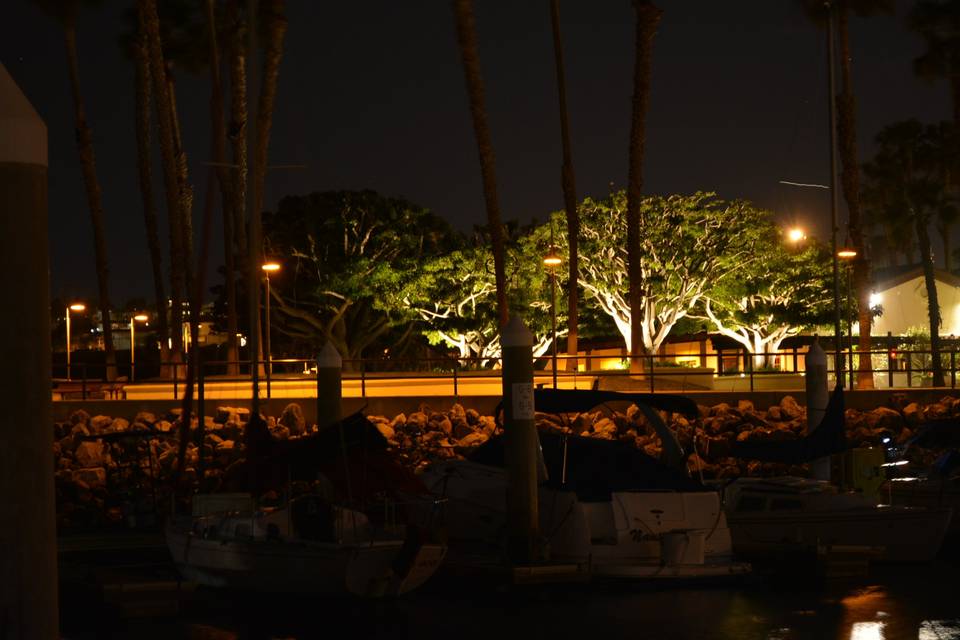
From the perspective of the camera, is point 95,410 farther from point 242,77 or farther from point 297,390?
point 242,77

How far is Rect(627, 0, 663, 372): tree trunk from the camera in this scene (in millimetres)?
40750

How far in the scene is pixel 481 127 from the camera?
135 ft

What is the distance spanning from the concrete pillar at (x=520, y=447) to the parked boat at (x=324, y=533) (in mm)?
1410

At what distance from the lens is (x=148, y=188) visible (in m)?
53.2

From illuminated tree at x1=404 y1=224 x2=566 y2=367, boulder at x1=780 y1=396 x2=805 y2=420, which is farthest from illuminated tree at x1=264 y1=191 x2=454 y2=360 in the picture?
boulder at x1=780 y1=396 x2=805 y2=420

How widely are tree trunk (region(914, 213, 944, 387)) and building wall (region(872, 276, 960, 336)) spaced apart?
3.26 m

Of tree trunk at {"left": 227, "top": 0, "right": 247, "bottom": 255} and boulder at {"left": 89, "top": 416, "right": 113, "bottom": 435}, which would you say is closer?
boulder at {"left": 89, "top": 416, "right": 113, "bottom": 435}

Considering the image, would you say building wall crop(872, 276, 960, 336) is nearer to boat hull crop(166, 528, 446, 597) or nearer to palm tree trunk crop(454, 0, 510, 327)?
palm tree trunk crop(454, 0, 510, 327)

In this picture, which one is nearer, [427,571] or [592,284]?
[427,571]

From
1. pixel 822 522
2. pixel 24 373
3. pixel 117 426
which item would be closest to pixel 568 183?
pixel 117 426

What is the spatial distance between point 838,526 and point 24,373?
17.1 meters

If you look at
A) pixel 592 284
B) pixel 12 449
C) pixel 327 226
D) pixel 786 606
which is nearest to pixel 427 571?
pixel 786 606

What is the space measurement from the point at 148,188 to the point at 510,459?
37916 mm

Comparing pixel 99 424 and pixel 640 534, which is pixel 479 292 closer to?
pixel 99 424
